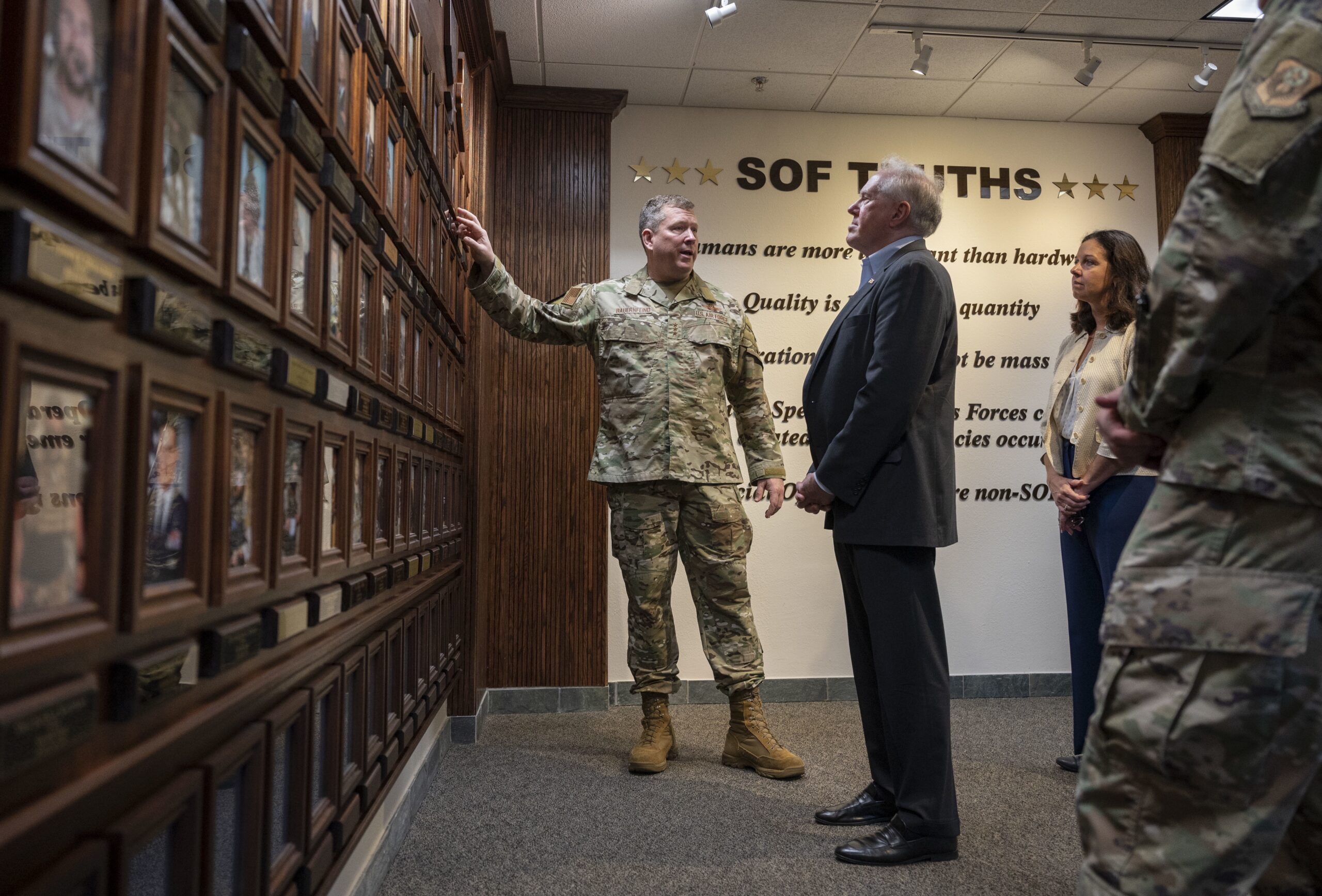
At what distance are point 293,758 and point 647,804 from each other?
4.13 ft

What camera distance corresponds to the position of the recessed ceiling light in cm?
301

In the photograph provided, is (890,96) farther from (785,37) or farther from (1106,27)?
(1106,27)

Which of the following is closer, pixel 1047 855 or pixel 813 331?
pixel 1047 855

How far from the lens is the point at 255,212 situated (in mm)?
911

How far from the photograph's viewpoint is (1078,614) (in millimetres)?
2541

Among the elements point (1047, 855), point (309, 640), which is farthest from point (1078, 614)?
point (309, 640)

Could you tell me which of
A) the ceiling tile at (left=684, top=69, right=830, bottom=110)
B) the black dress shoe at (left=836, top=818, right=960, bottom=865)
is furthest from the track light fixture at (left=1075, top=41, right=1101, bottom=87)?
the black dress shoe at (left=836, top=818, right=960, bottom=865)

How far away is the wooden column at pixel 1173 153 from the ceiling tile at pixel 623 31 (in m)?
2.00

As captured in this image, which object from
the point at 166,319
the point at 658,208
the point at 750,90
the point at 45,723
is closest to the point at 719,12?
the point at 658,208

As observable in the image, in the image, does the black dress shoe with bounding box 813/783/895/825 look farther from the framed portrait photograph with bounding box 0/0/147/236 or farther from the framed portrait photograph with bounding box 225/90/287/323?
the framed portrait photograph with bounding box 0/0/147/236

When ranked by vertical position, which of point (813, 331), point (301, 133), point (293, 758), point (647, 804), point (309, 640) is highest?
point (813, 331)

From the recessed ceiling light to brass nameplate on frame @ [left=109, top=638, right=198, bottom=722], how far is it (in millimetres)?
3536

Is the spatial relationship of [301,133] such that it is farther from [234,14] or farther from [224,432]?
[224,432]

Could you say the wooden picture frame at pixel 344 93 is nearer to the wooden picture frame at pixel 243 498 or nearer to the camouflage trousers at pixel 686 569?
the wooden picture frame at pixel 243 498
